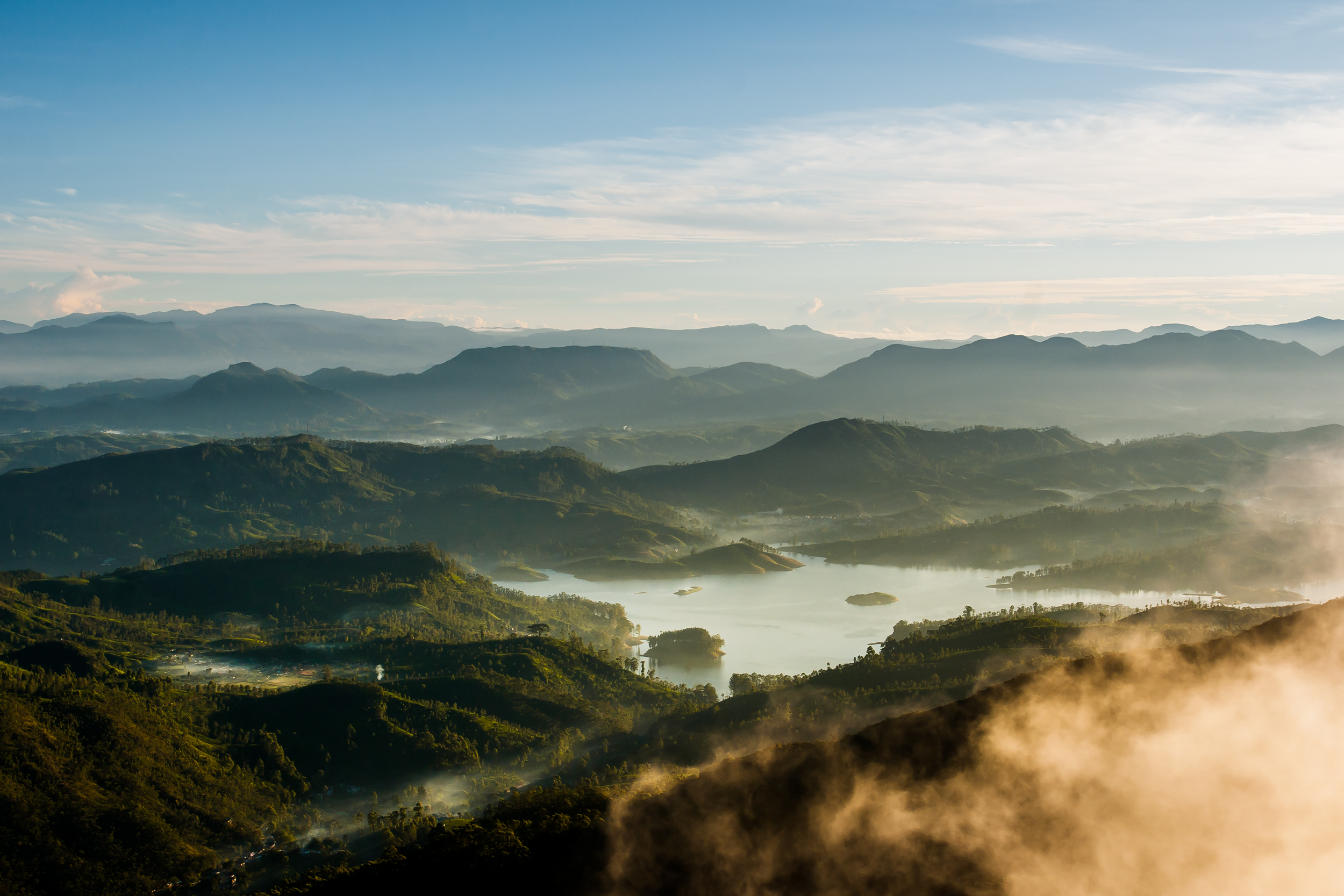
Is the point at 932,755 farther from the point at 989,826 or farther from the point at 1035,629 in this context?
the point at 1035,629

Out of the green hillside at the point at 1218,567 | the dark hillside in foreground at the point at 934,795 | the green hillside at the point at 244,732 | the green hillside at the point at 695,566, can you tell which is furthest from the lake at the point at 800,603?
the dark hillside in foreground at the point at 934,795

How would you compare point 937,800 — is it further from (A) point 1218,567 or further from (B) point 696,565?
(B) point 696,565

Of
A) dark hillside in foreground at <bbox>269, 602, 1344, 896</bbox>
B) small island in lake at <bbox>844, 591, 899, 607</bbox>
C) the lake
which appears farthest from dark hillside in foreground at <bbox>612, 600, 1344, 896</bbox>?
small island in lake at <bbox>844, 591, 899, 607</bbox>

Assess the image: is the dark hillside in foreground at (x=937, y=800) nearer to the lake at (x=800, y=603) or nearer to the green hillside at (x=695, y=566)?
the lake at (x=800, y=603)

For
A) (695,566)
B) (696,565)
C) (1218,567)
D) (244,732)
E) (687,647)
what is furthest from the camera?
(696,565)

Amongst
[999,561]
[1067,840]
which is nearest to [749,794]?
[1067,840]

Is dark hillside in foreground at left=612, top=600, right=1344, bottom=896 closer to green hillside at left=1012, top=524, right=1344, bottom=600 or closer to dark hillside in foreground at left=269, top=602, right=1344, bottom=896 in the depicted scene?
dark hillside in foreground at left=269, top=602, right=1344, bottom=896

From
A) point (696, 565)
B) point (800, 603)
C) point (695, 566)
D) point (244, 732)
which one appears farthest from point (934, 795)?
point (696, 565)

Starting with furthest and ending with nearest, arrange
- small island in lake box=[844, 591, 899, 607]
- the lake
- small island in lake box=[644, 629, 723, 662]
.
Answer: small island in lake box=[844, 591, 899, 607]
the lake
small island in lake box=[644, 629, 723, 662]
